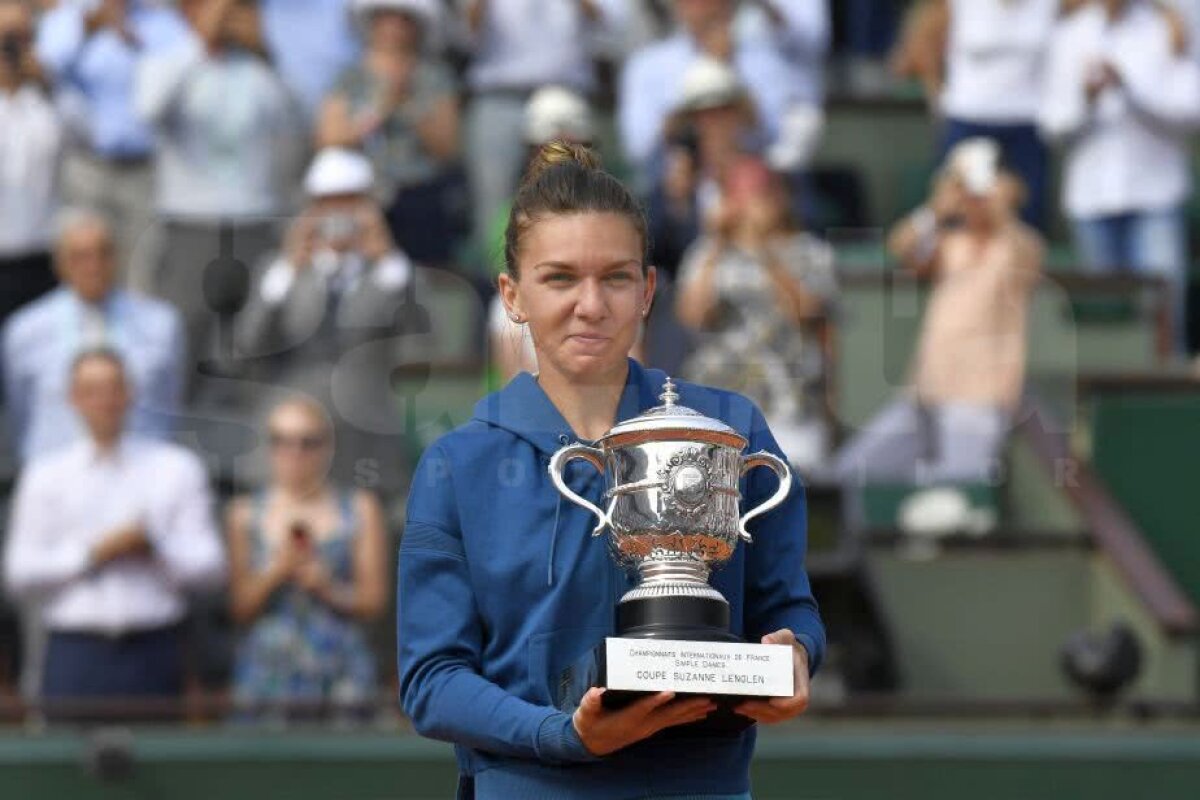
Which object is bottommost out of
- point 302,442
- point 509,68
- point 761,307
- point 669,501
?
point 669,501

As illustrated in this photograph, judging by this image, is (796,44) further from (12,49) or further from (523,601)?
(523,601)

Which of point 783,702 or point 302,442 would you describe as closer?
point 783,702

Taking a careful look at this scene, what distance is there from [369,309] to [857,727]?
226 centimetres

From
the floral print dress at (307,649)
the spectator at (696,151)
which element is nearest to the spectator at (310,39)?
the spectator at (696,151)

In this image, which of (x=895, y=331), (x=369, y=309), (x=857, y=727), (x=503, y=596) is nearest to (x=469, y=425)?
(x=503, y=596)

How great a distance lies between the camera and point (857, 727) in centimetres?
720

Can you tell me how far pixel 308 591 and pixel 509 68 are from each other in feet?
10.9

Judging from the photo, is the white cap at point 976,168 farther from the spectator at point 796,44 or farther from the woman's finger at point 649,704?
the woman's finger at point 649,704

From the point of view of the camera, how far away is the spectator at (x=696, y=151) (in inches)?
342

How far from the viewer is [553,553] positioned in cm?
291

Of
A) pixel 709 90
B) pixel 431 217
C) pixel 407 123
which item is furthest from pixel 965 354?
pixel 407 123

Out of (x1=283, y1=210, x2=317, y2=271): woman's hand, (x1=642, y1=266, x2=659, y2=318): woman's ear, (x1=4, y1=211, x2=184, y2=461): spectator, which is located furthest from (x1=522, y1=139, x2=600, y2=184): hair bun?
(x1=283, y1=210, x2=317, y2=271): woman's hand

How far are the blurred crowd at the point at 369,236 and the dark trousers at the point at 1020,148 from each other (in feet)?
0.05

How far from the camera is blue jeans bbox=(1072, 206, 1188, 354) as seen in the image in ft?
32.6
